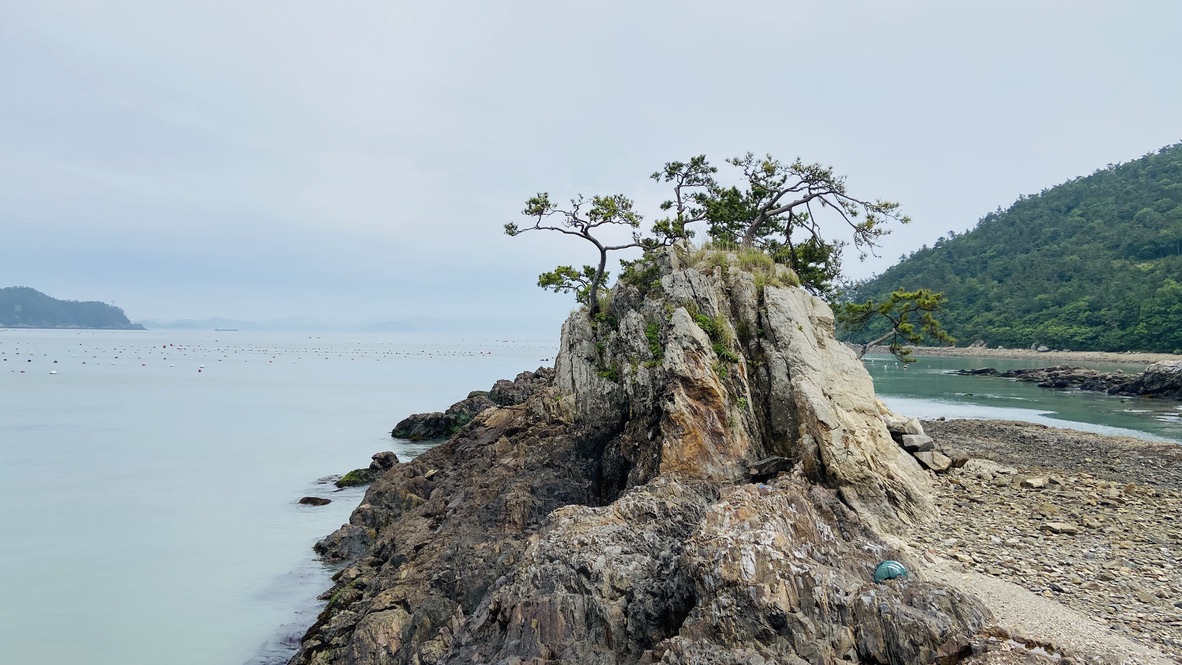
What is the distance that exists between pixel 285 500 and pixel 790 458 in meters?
18.1

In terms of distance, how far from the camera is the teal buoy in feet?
25.0

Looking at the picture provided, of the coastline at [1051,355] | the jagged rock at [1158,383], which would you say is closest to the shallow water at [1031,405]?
the jagged rock at [1158,383]

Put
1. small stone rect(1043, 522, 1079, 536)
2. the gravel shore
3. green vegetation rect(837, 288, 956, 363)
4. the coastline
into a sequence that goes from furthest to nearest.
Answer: the coastline
green vegetation rect(837, 288, 956, 363)
small stone rect(1043, 522, 1079, 536)
the gravel shore

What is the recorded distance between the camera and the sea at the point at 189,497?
1327 centimetres

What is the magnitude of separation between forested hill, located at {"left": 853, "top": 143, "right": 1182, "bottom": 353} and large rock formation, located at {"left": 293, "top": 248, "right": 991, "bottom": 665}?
87016 millimetres

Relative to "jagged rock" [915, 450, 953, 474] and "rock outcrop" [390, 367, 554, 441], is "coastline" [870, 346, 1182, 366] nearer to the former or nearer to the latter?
"rock outcrop" [390, 367, 554, 441]

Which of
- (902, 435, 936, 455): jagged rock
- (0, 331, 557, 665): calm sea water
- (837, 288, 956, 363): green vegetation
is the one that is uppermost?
(837, 288, 956, 363): green vegetation

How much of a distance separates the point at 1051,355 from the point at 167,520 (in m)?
102

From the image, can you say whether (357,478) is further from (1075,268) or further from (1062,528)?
(1075,268)

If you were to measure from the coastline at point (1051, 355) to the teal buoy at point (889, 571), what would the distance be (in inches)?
2344

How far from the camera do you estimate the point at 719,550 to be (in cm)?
755

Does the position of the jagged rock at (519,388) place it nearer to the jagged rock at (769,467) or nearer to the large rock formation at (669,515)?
the large rock formation at (669,515)

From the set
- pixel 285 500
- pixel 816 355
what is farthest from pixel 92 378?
pixel 816 355

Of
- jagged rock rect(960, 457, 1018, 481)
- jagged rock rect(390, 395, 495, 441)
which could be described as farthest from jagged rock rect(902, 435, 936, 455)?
jagged rock rect(390, 395, 495, 441)
